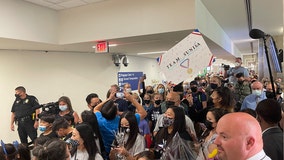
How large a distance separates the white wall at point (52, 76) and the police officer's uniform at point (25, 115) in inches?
21.3

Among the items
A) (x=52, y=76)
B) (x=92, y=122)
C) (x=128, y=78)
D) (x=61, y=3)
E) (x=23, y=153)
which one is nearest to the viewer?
(x=23, y=153)

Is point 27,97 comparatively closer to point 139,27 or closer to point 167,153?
point 139,27

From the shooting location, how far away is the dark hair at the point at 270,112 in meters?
1.90

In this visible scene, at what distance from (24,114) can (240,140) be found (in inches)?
184

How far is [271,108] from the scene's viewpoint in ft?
6.30

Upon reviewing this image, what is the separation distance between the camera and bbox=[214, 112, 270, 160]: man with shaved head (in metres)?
0.96

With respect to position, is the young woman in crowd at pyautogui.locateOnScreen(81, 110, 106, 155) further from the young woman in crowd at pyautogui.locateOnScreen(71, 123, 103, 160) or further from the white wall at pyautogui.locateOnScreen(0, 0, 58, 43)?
the white wall at pyautogui.locateOnScreen(0, 0, 58, 43)

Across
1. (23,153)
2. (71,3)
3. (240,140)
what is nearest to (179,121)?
(240,140)

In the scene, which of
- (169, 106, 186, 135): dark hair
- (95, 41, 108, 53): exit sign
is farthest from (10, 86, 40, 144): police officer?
(169, 106, 186, 135): dark hair

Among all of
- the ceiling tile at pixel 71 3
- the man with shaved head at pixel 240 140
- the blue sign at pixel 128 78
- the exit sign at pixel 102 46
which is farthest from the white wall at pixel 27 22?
the man with shaved head at pixel 240 140

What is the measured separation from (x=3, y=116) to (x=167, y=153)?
15.7 ft

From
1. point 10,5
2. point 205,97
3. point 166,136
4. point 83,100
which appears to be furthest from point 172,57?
point 83,100

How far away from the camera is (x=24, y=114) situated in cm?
466

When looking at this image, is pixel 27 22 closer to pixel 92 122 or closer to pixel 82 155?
pixel 92 122
